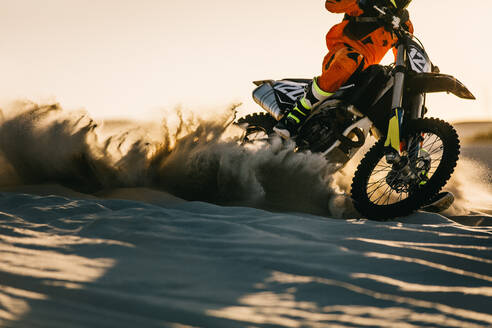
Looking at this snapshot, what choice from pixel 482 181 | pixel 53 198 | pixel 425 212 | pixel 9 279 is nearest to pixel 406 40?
pixel 425 212

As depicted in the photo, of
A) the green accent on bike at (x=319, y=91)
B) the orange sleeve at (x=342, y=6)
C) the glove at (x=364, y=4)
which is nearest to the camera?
the glove at (x=364, y=4)

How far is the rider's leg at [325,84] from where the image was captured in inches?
154

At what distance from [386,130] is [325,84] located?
25.8 inches

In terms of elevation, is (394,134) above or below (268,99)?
below

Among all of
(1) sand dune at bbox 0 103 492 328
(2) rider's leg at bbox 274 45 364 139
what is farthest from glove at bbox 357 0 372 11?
(1) sand dune at bbox 0 103 492 328

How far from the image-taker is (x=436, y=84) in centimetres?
361

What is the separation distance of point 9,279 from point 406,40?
314 centimetres

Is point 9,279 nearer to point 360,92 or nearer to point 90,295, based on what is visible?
point 90,295

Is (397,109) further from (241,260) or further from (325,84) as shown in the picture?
(241,260)

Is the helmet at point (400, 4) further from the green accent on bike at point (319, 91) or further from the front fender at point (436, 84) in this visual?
the green accent on bike at point (319, 91)

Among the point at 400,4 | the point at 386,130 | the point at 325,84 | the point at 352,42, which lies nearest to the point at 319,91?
the point at 325,84

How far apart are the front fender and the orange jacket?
1.32 feet

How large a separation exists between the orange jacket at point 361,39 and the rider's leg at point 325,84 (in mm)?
80

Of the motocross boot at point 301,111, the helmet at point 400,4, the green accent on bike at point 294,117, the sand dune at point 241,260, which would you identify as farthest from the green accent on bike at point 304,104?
the helmet at point 400,4
